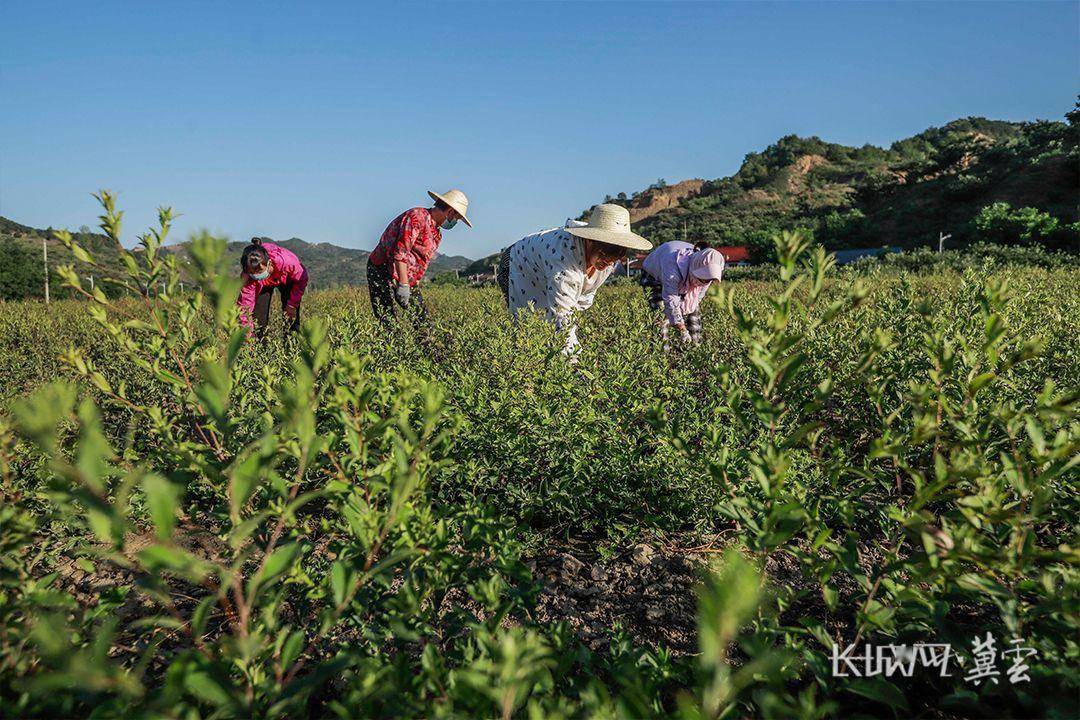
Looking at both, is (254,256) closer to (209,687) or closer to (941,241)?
(209,687)

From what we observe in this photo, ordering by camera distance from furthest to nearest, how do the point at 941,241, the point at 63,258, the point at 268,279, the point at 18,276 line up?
the point at 63,258 < the point at 18,276 < the point at 941,241 < the point at 268,279

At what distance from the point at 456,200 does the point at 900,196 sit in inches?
1380

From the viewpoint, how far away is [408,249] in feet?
16.0

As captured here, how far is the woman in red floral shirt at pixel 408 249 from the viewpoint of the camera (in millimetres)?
4812

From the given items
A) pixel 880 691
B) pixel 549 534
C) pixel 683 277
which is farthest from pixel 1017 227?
pixel 880 691

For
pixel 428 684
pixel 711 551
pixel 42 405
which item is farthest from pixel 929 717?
pixel 42 405

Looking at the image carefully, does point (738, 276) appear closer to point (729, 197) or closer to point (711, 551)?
point (711, 551)

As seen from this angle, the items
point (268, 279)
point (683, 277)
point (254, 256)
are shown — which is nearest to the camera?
point (683, 277)

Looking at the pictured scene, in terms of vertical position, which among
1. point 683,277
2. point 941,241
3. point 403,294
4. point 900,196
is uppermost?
point 900,196

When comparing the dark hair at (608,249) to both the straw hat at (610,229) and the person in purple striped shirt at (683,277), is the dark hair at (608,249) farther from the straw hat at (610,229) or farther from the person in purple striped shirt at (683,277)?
the person in purple striped shirt at (683,277)

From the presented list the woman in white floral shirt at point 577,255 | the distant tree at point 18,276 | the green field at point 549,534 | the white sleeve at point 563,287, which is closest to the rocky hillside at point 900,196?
the woman in white floral shirt at point 577,255

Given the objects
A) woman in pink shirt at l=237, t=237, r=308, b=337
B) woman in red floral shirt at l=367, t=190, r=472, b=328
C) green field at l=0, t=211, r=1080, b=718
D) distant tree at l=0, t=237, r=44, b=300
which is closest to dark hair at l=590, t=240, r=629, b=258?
green field at l=0, t=211, r=1080, b=718

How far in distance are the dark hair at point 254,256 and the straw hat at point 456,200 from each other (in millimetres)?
1499

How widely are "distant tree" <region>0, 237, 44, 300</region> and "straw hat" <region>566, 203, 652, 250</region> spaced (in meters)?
31.9
